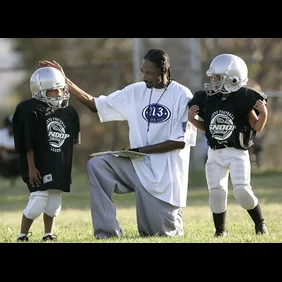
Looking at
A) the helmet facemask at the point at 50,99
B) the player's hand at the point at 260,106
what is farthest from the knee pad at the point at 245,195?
the helmet facemask at the point at 50,99

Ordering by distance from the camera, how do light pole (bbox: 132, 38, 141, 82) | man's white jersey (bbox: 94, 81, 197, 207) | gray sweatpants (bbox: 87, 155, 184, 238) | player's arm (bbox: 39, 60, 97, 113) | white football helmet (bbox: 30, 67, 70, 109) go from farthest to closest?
1. light pole (bbox: 132, 38, 141, 82)
2. player's arm (bbox: 39, 60, 97, 113)
3. man's white jersey (bbox: 94, 81, 197, 207)
4. gray sweatpants (bbox: 87, 155, 184, 238)
5. white football helmet (bbox: 30, 67, 70, 109)

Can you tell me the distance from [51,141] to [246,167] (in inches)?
72.2

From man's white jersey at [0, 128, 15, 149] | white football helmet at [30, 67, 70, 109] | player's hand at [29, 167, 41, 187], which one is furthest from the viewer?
man's white jersey at [0, 128, 15, 149]

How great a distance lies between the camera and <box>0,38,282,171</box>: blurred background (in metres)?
20.0

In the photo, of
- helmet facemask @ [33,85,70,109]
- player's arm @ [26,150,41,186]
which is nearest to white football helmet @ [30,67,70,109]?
helmet facemask @ [33,85,70,109]

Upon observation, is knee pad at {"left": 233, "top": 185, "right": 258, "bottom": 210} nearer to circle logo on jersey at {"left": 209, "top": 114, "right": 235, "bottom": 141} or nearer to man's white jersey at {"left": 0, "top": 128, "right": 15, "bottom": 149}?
circle logo on jersey at {"left": 209, "top": 114, "right": 235, "bottom": 141}

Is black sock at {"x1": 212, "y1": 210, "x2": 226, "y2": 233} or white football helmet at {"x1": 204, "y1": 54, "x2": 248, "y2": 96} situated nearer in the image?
white football helmet at {"x1": 204, "y1": 54, "x2": 248, "y2": 96}

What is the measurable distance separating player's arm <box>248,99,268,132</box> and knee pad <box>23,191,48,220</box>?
2029 mm

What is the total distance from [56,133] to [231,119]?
1.63 meters

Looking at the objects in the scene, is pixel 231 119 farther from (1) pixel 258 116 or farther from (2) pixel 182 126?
(2) pixel 182 126

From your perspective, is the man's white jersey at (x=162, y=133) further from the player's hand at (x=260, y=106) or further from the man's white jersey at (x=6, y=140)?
the man's white jersey at (x=6, y=140)

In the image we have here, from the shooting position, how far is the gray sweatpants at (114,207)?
8766 mm

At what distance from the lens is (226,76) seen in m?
8.62

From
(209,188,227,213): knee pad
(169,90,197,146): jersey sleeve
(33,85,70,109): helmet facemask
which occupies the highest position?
(33,85,70,109): helmet facemask
